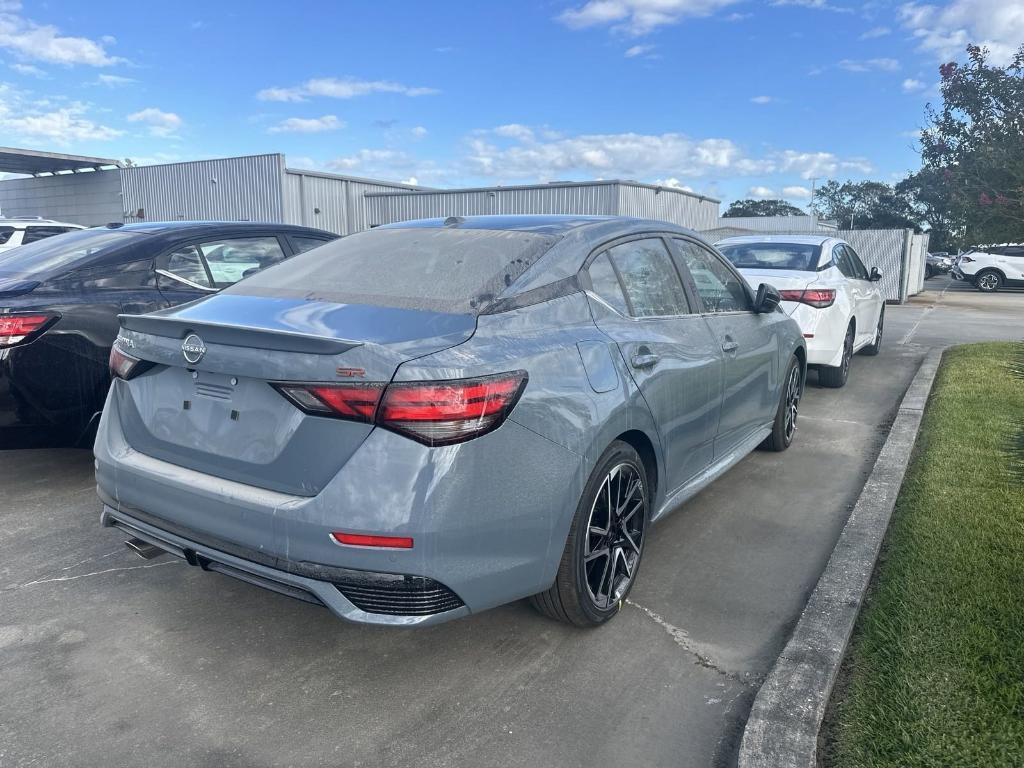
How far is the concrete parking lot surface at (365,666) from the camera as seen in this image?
8.15 feet

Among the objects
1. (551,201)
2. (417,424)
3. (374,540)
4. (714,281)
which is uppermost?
(551,201)

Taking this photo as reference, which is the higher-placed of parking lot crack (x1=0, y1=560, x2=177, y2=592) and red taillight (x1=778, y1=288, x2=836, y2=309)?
red taillight (x1=778, y1=288, x2=836, y2=309)

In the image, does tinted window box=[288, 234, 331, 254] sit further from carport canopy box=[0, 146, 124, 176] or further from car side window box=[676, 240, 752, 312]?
carport canopy box=[0, 146, 124, 176]

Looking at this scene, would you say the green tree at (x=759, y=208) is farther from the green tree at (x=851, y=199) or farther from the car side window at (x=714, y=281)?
the car side window at (x=714, y=281)

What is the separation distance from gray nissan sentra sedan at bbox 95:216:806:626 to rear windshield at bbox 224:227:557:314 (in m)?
0.01

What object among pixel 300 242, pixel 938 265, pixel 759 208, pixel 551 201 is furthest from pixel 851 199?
pixel 300 242

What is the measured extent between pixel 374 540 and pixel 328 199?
1097 inches

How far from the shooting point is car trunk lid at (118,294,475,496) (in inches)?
94.1

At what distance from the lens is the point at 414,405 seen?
7.66ft

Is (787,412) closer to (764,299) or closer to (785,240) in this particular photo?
(764,299)

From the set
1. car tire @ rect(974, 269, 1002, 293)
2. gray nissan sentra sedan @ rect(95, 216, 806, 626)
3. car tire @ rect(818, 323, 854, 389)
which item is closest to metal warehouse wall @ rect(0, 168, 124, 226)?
car tire @ rect(818, 323, 854, 389)

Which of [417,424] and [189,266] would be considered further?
[189,266]

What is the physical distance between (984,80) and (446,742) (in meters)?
4.10

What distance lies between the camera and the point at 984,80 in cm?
409
